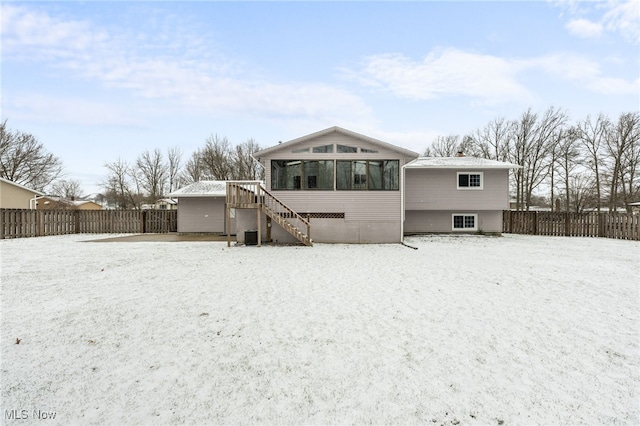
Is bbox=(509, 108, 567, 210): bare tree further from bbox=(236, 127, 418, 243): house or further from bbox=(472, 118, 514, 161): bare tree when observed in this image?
bbox=(236, 127, 418, 243): house

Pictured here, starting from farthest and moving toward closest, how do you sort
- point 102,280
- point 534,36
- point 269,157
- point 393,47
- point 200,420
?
point 393,47 → point 269,157 → point 534,36 → point 102,280 → point 200,420

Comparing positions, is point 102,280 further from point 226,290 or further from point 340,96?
point 340,96

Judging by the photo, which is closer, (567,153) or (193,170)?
(567,153)

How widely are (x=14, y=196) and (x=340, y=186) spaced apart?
23623mm

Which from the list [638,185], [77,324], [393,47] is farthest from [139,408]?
[638,185]

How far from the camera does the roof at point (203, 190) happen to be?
1773 cm

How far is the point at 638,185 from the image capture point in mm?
26422

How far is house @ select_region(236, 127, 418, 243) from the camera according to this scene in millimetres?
14242

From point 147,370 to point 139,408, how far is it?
648 mm

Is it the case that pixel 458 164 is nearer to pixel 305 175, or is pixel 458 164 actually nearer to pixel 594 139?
pixel 305 175

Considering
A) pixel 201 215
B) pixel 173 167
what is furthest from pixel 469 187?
pixel 173 167

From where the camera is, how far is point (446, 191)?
56.9 ft

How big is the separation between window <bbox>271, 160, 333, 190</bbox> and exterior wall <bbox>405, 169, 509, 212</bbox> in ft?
18.7

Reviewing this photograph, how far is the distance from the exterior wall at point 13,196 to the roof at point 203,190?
12.0 meters
